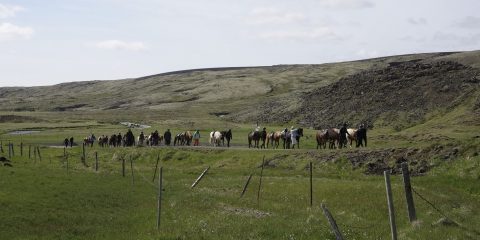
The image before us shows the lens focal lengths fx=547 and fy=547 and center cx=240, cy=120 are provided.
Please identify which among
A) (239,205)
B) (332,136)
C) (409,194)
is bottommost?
(239,205)

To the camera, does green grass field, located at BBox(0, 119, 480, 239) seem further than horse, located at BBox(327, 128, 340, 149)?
No

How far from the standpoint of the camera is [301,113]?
118750 millimetres

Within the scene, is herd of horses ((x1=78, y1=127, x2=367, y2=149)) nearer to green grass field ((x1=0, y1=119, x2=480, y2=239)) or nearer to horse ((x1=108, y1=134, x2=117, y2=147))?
horse ((x1=108, y1=134, x2=117, y2=147))

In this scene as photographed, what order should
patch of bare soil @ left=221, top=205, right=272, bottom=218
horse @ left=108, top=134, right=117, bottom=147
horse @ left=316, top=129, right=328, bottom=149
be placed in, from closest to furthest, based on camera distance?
patch of bare soil @ left=221, top=205, right=272, bottom=218 < horse @ left=316, top=129, right=328, bottom=149 < horse @ left=108, top=134, right=117, bottom=147

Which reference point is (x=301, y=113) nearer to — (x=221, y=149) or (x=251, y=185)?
(x=221, y=149)

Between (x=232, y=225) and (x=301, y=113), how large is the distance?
3844 inches

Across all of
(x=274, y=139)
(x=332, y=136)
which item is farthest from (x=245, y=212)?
(x=274, y=139)

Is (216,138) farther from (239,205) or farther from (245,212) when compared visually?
(245,212)

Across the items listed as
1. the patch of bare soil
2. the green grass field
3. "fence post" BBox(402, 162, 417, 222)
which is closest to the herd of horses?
the green grass field

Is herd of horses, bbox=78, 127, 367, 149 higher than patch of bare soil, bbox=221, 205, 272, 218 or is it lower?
higher

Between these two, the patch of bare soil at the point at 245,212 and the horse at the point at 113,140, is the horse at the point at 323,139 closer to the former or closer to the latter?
the patch of bare soil at the point at 245,212

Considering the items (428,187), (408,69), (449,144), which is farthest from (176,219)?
(408,69)

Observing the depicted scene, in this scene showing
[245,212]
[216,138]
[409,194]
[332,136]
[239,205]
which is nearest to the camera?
[409,194]

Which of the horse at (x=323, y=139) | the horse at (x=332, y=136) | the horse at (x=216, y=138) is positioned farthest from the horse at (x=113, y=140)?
the horse at (x=332, y=136)
